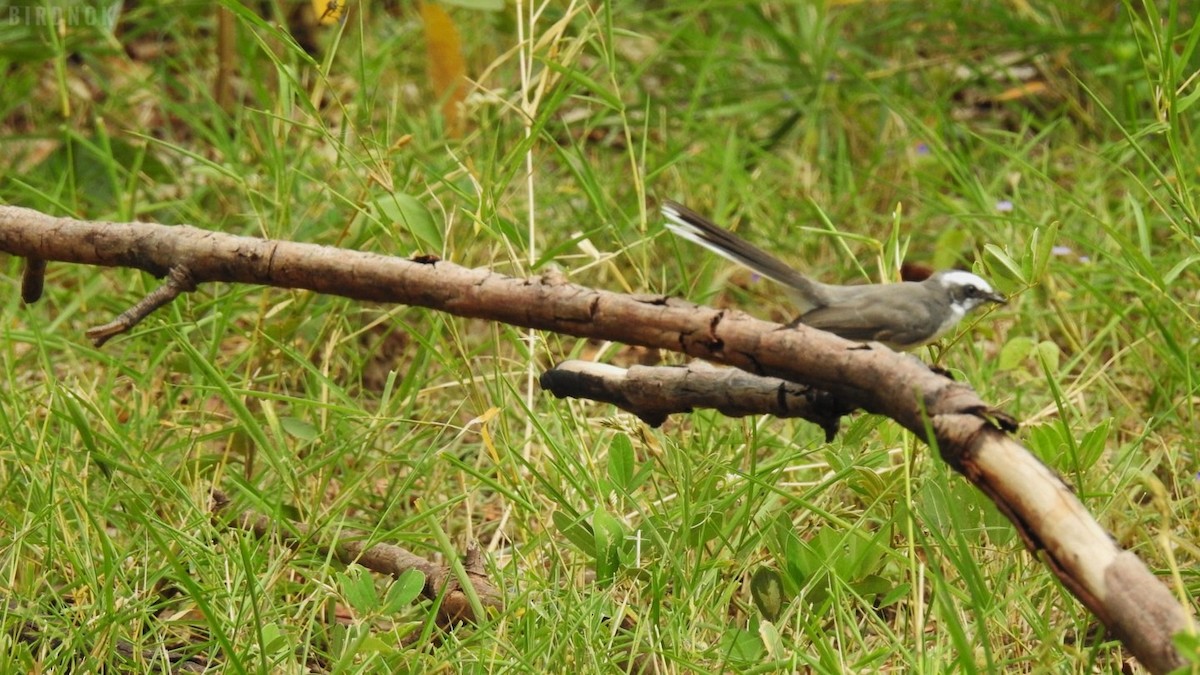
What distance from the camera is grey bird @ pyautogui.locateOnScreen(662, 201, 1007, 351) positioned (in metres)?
2.75

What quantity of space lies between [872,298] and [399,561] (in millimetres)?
1206

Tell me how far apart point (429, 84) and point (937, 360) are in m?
3.24

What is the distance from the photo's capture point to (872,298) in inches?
113

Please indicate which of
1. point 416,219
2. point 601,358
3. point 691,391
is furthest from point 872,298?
point 416,219

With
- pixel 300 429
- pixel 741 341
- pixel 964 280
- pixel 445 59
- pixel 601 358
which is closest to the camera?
pixel 741 341

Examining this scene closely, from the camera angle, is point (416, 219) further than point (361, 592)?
Yes

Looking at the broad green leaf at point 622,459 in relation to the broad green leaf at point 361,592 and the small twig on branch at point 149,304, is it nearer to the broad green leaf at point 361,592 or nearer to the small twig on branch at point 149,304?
the broad green leaf at point 361,592

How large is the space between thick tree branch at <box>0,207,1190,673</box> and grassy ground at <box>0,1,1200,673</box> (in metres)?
0.19

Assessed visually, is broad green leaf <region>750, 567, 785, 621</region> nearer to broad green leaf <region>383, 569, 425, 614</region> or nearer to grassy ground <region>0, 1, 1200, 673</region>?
grassy ground <region>0, 1, 1200, 673</region>

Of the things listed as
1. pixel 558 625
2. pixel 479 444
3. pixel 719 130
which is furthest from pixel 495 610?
pixel 719 130

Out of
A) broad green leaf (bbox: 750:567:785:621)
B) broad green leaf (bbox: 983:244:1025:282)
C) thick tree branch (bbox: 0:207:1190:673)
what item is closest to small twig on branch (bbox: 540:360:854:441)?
thick tree branch (bbox: 0:207:1190:673)

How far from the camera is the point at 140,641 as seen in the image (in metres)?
2.48

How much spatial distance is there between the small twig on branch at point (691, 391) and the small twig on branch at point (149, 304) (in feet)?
2.26

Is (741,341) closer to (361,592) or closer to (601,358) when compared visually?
(361,592)
